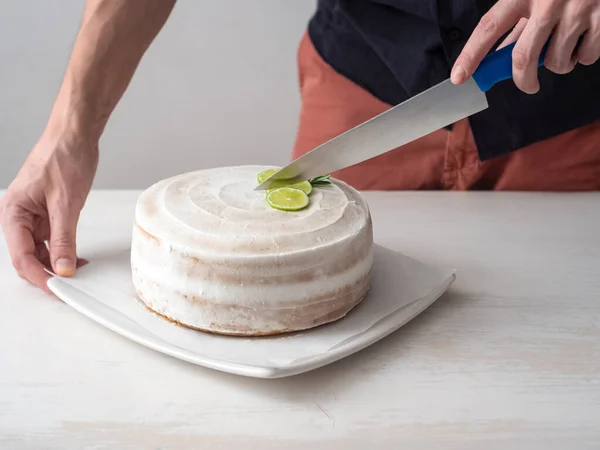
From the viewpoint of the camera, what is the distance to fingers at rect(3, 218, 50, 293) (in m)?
1.15

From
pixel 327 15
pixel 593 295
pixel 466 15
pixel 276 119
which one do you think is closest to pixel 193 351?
pixel 593 295

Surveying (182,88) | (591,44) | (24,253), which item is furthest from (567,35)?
(182,88)

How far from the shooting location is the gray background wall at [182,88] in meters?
2.62

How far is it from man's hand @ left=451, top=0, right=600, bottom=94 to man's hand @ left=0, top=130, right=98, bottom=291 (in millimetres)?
687

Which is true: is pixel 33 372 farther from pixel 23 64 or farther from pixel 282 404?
pixel 23 64

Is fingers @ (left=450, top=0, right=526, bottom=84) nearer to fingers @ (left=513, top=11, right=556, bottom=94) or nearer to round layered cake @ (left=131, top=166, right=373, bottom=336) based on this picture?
fingers @ (left=513, top=11, right=556, bottom=94)

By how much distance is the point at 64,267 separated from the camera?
1.13m

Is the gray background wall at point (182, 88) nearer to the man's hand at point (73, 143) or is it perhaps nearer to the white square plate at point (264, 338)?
the man's hand at point (73, 143)

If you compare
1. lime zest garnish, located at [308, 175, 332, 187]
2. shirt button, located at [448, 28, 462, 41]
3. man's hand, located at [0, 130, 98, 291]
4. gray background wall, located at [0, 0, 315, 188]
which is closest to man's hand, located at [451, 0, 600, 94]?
lime zest garnish, located at [308, 175, 332, 187]

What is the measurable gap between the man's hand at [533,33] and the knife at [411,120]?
28 mm

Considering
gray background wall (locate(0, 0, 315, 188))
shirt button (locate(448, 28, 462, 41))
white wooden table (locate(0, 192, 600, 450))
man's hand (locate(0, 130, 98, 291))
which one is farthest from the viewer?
gray background wall (locate(0, 0, 315, 188))

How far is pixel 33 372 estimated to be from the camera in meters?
0.92

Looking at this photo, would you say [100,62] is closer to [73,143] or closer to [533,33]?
[73,143]

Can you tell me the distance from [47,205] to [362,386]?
2.21ft
